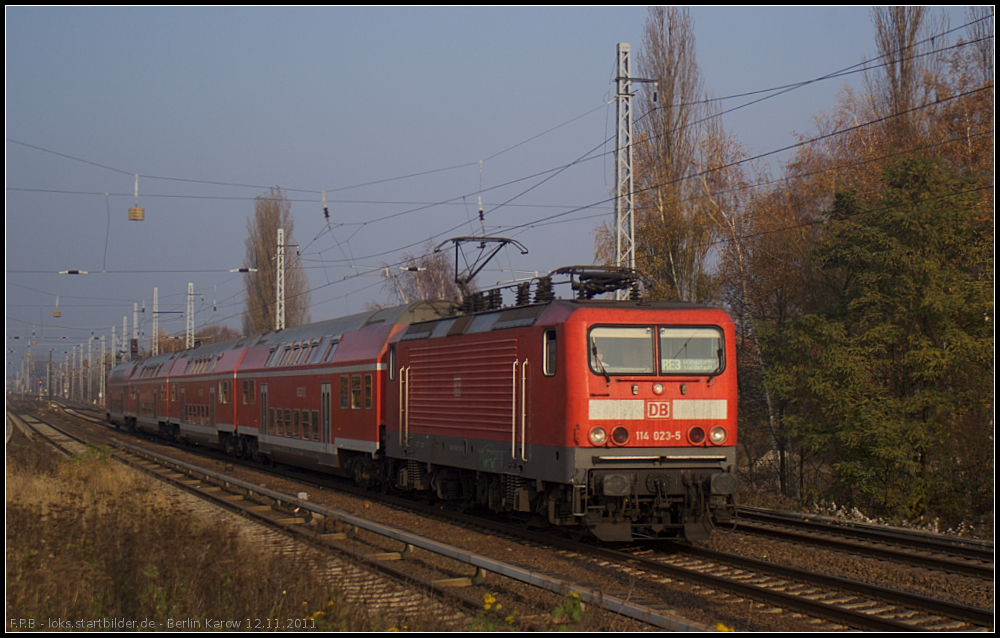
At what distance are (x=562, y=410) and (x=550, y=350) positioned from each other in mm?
920

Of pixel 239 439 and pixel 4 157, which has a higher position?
pixel 4 157

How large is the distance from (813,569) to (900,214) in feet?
38.9

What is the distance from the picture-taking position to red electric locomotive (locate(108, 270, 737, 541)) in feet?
39.1

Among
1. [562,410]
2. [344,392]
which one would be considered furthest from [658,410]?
[344,392]

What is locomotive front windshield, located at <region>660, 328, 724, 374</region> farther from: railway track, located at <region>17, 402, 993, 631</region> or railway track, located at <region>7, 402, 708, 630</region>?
railway track, located at <region>7, 402, 708, 630</region>

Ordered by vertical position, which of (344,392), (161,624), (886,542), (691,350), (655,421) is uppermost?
(691,350)

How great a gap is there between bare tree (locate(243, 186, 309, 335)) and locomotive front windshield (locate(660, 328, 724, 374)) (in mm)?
57498

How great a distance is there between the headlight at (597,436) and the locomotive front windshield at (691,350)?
1195 mm

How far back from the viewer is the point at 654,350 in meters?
12.3

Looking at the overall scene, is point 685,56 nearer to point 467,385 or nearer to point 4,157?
point 467,385

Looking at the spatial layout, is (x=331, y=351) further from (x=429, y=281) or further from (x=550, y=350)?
(x=429, y=281)

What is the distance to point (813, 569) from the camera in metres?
10.6

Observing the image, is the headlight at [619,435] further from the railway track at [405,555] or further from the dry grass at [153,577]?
the dry grass at [153,577]

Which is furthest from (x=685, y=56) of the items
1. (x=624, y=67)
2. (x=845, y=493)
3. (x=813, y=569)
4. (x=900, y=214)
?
(x=813, y=569)
